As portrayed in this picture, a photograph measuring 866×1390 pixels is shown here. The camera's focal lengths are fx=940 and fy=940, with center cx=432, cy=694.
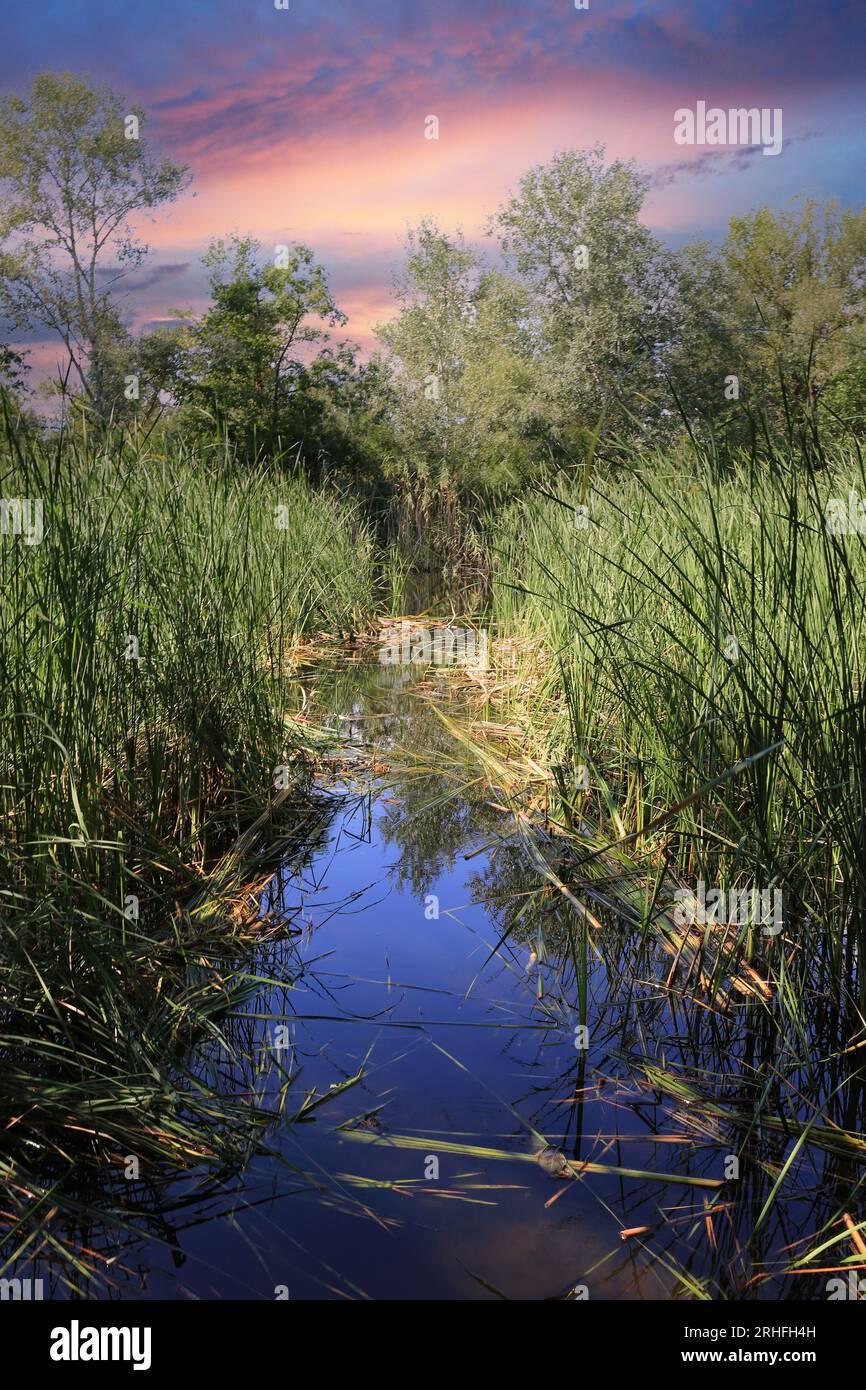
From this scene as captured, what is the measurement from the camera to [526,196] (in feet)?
55.4

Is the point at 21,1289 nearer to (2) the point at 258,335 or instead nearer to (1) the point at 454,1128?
(1) the point at 454,1128

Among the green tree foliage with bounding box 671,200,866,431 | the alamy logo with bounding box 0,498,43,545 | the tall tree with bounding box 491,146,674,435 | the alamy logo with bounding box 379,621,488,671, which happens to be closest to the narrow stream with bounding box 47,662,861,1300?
the alamy logo with bounding box 0,498,43,545

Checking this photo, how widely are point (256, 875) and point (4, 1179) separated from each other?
1.36 meters

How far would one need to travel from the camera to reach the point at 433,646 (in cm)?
631

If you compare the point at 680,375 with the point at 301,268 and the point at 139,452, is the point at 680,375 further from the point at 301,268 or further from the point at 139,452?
the point at 139,452

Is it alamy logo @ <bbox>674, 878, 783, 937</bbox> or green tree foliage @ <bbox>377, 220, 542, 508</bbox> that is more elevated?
green tree foliage @ <bbox>377, 220, 542, 508</bbox>

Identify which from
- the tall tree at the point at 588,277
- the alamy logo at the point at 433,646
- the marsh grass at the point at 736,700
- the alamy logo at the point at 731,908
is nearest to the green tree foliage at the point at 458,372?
the tall tree at the point at 588,277

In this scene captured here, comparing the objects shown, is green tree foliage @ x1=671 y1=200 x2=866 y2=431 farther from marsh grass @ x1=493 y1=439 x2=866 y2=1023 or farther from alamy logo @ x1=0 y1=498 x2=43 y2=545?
alamy logo @ x1=0 y1=498 x2=43 y2=545

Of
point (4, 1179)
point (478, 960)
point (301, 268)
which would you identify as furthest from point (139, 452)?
point (301, 268)

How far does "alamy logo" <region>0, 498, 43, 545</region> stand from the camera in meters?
1.86

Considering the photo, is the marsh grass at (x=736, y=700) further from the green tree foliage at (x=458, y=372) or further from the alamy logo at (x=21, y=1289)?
the green tree foliage at (x=458, y=372)

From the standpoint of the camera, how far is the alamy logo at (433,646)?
19.0 ft
